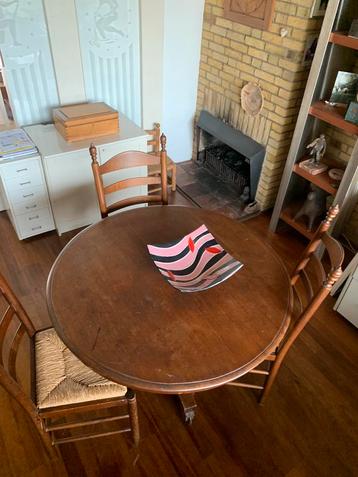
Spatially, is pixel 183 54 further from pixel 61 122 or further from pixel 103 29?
pixel 61 122

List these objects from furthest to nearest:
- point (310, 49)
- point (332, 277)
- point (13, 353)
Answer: point (310, 49), point (13, 353), point (332, 277)

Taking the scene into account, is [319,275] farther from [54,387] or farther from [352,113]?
[352,113]

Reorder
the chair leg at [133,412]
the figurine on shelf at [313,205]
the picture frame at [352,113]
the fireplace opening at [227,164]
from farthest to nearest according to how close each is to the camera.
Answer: the fireplace opening at [227,164], the figurine on shelf at [313,205], the picture frame at [352,113], the chair leg at [133,412]

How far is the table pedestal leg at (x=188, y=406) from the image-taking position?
5.63ft

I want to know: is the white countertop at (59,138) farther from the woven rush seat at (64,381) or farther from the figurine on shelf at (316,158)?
the woven rush seat at (64,381)

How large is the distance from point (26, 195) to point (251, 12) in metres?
2.09

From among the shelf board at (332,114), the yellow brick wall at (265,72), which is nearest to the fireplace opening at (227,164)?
the yellow brick wall at (265,72)

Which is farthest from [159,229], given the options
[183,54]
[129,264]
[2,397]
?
[183,54]

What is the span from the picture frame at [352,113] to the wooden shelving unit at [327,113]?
0.08 ft

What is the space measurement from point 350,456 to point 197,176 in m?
2.57

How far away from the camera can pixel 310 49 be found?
2.40 m

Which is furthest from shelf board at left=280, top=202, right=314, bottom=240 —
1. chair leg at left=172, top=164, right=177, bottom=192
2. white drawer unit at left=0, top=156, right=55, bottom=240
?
white drawer unit at left=0, top=156, right=55, bottom=240

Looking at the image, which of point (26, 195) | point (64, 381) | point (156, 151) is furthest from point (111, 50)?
point (64, 381)

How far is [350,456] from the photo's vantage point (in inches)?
65.8
